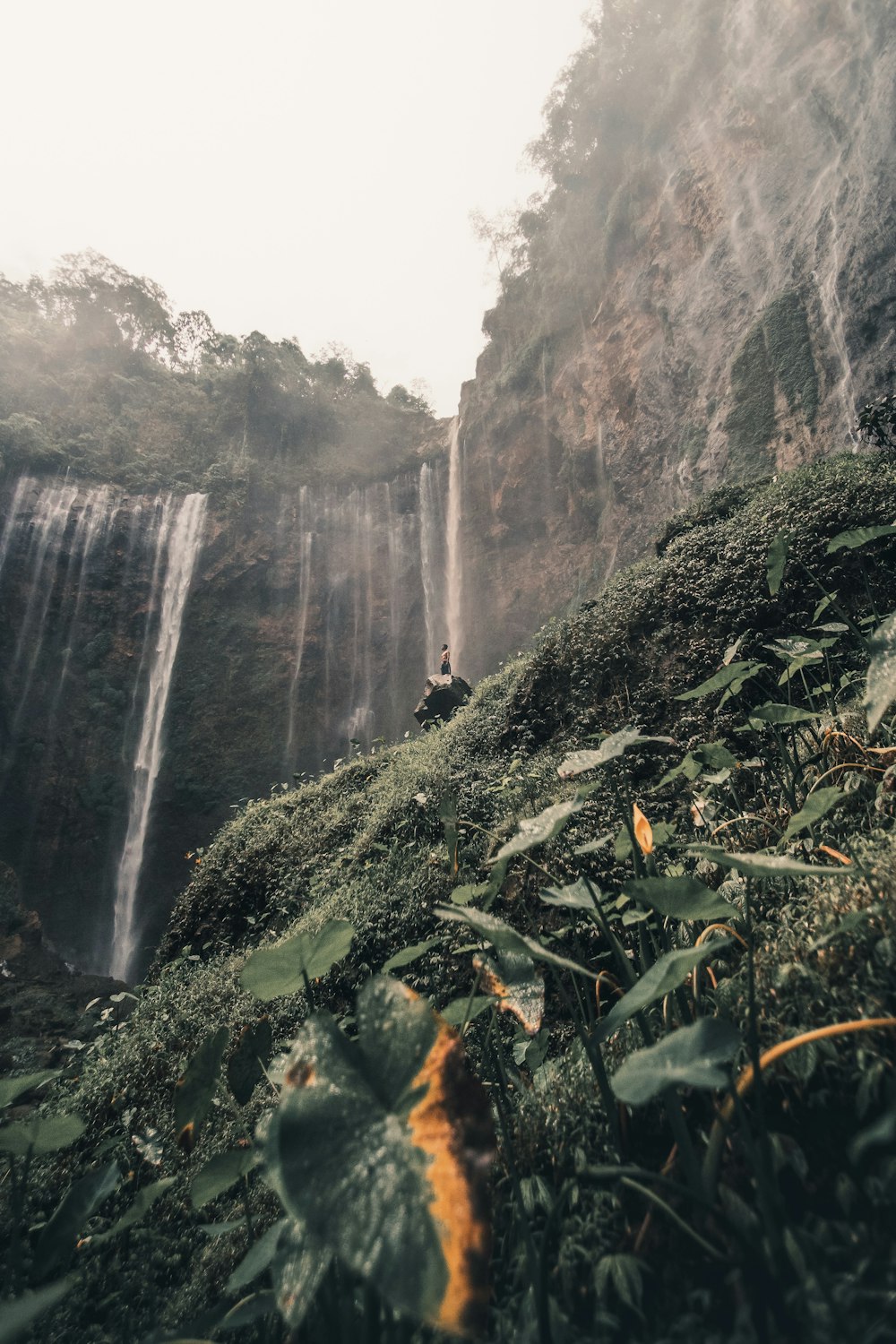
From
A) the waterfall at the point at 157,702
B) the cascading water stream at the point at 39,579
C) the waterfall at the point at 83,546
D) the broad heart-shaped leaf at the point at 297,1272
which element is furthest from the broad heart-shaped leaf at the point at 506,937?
the cascading water stream at the point at 39,579

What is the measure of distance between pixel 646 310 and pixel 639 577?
1296cm

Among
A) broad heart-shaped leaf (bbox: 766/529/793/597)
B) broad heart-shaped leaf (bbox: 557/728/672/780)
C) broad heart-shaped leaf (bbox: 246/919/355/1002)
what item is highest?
broad heart-shaped leaf (bbox: 766/529/793/597)

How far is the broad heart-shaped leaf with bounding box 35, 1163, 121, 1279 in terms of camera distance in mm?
982

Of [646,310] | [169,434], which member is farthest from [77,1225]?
[169,434]

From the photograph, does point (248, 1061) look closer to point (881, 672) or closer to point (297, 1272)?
point (297, 1272)

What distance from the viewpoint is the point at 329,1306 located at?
0.77m

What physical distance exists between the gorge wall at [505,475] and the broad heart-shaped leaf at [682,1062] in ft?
36.0

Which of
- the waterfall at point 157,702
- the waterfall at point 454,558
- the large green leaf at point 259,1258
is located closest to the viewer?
the large green leaf at point 259,1258

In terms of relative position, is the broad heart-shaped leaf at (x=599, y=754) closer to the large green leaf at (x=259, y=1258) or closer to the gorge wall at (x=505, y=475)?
the large green leaf at (x=259, y=1258)

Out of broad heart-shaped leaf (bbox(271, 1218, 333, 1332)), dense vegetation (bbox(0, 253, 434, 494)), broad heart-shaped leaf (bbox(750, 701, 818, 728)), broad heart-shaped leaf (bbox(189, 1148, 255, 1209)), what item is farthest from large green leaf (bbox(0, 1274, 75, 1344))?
dense vegetation (bbox(0, 253, 434, 494))

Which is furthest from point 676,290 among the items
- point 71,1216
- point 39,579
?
point 39,579

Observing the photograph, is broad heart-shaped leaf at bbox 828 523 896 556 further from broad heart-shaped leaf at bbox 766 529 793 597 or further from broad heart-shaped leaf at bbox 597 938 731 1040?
broad heart-shaped leaf at bbox 597 938 731 1040

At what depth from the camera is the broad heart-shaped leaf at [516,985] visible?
3.97 ft

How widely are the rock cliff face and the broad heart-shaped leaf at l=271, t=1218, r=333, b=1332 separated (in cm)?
1122
